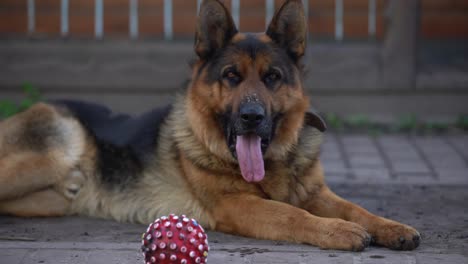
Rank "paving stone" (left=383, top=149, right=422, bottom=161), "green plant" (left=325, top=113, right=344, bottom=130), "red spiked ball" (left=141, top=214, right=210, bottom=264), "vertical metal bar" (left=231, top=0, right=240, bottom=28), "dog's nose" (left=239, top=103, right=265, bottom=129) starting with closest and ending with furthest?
"red spiked ball" (left=141, top=214, right=210, bottom=264) → "dog's nose" (left=239, top=103, right=265, bottom=129) → "paving stone" (left=383, top=149, right=422, bottom=161) → "green plant" (left=325, top=113, right=344, bottom=130) → "vertical metal bar" (left=231, top=0, right=240, bottom=28)

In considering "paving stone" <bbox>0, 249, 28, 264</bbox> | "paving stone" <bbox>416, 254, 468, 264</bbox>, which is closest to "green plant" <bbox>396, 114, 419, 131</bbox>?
"paving stone" <bbox>416, 254, 468, 264</bbox>

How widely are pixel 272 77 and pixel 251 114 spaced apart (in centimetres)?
37

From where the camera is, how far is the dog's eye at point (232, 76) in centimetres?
462

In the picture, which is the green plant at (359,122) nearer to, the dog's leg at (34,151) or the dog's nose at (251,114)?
the dog's leg at (34,151)

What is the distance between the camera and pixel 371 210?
5.30m

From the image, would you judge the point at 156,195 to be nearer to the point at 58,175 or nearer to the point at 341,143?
the point at 58,175

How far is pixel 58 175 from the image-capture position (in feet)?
17.2

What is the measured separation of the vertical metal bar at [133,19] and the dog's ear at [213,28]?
376cm

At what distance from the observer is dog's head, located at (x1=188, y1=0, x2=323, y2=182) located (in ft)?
14.9

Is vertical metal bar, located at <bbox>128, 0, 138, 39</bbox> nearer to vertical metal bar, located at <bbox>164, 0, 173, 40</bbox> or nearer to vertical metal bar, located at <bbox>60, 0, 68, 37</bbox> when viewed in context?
vertical metal bar, located at <bbox>164, 0, 173, 40</bbox>

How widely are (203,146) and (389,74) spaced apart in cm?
387

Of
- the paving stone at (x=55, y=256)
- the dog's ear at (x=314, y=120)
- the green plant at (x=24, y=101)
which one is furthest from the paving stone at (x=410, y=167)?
the green plant at (x=24, y=101)

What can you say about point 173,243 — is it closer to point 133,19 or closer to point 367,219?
point 367,219

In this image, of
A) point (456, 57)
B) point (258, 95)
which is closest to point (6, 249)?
point (258, 95)
